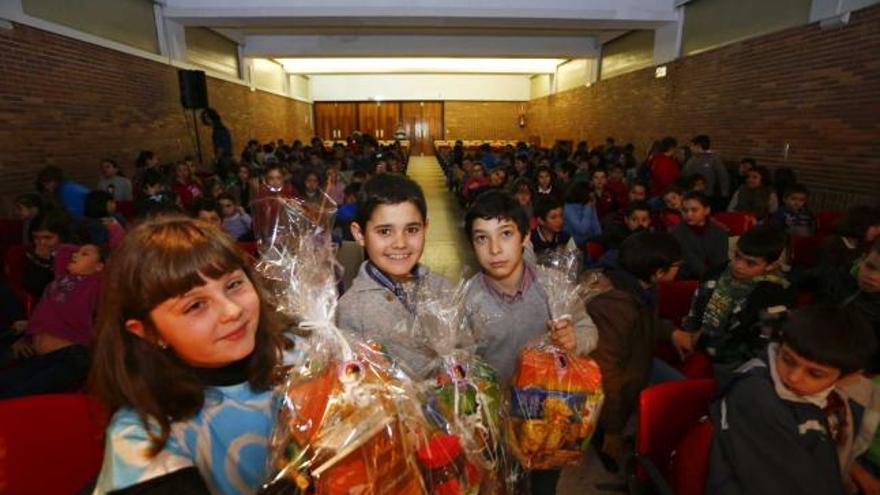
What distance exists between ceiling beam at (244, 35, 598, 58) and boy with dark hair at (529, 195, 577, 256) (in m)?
11.4

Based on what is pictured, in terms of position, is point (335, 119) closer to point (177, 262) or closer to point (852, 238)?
point (852, 238)

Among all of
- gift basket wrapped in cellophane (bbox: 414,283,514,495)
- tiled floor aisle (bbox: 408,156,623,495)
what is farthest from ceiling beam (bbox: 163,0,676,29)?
gift basket wrapped in cellophane (bbox: 414,283,514,495)

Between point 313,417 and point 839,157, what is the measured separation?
796cm

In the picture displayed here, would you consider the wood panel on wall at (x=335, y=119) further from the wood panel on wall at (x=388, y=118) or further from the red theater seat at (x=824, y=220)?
the red theater seat at (x=824, y=220)

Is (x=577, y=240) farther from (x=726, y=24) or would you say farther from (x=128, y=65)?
(x=128, y=65)

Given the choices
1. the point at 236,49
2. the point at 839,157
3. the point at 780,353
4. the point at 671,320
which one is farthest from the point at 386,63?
the point at 780,353

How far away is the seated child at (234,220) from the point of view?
493 centimetres

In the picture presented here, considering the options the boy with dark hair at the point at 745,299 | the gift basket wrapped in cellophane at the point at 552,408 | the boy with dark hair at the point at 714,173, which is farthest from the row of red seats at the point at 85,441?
the boy with dark hair at the point at 714,173

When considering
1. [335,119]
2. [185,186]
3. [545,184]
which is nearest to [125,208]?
[185,186]

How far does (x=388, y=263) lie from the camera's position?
1.65 meters

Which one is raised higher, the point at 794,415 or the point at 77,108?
the point at 77,108

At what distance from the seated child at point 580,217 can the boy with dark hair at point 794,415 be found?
3.37 m

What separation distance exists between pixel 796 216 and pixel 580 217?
95.6 inches

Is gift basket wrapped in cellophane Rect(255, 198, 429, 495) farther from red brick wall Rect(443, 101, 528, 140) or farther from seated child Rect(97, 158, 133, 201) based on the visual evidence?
red brick wall Rect(443, 101, 528, 140)
